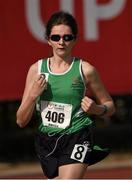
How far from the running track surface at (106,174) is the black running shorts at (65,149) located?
428 centimetres

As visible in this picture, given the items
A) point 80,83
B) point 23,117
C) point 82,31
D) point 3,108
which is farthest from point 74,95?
point 3,108

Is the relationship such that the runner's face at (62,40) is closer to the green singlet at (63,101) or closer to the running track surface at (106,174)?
the green singlet at (63,101)

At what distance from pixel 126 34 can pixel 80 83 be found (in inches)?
193

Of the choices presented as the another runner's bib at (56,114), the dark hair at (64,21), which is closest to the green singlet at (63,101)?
the another runner's bib at (56,114)

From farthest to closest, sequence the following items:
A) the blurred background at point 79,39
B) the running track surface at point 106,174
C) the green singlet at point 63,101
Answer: the blurred background at point 79,39 < the running track surface at point 106,174 < the green singlet at point 63,101

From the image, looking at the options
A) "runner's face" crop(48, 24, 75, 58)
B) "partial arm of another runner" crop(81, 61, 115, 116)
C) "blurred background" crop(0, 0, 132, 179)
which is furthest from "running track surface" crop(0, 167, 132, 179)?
"runner's face" crop(48, 24, 75, 58)

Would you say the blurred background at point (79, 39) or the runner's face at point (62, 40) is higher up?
the runner's face at point (62, 40)

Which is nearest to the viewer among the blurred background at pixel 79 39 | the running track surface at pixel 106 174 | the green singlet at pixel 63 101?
the green singlet at pixel 63 101

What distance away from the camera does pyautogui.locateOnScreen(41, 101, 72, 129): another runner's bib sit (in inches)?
179

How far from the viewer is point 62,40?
4527 millimetres

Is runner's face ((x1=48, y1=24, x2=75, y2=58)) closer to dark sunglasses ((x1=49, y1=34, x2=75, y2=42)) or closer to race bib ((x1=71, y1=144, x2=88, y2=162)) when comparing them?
dark sunglasses ((x1=49, y1=34, x2=75, y2=42))

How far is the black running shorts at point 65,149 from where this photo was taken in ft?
14.9

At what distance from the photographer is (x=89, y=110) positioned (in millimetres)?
4410

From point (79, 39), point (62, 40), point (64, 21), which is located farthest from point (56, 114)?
point (79, 39)
